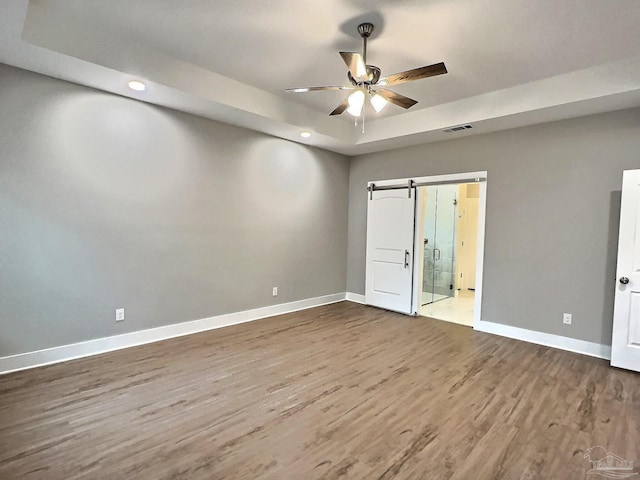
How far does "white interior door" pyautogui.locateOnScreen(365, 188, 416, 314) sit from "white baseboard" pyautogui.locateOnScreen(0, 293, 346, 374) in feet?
4.64

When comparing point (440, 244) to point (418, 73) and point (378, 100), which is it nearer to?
point (378, 100)

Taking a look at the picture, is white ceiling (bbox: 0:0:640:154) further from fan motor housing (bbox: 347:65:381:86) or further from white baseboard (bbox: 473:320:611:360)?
white baseboard (bbox: 473:320:611:360)

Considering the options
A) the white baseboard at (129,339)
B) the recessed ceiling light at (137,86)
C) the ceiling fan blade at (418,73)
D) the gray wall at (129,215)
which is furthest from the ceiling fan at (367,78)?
the white baseboard at (129,339)

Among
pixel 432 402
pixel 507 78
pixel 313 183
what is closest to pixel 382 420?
pixel 432 402

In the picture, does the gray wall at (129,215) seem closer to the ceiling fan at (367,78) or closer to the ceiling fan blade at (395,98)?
the ceiling fan at (367,78)

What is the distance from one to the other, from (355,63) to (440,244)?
16.4ft

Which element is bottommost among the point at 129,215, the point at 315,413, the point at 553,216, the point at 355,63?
the point at 315,413

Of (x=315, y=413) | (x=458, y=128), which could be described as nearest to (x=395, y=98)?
(x=458, y=128)

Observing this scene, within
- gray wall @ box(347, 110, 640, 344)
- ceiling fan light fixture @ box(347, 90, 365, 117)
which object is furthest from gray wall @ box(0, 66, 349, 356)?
gray wall @ box(347, 110, 640, 344)

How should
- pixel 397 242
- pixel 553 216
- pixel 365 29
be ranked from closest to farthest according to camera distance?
pixel 365 29 < pixel 553 216 < pixel 397 242

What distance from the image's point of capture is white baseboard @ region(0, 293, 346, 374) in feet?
10.2

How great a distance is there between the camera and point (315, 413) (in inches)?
99.3

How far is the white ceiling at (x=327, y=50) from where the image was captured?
250 centimetres

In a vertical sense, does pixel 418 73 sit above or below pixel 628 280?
above
